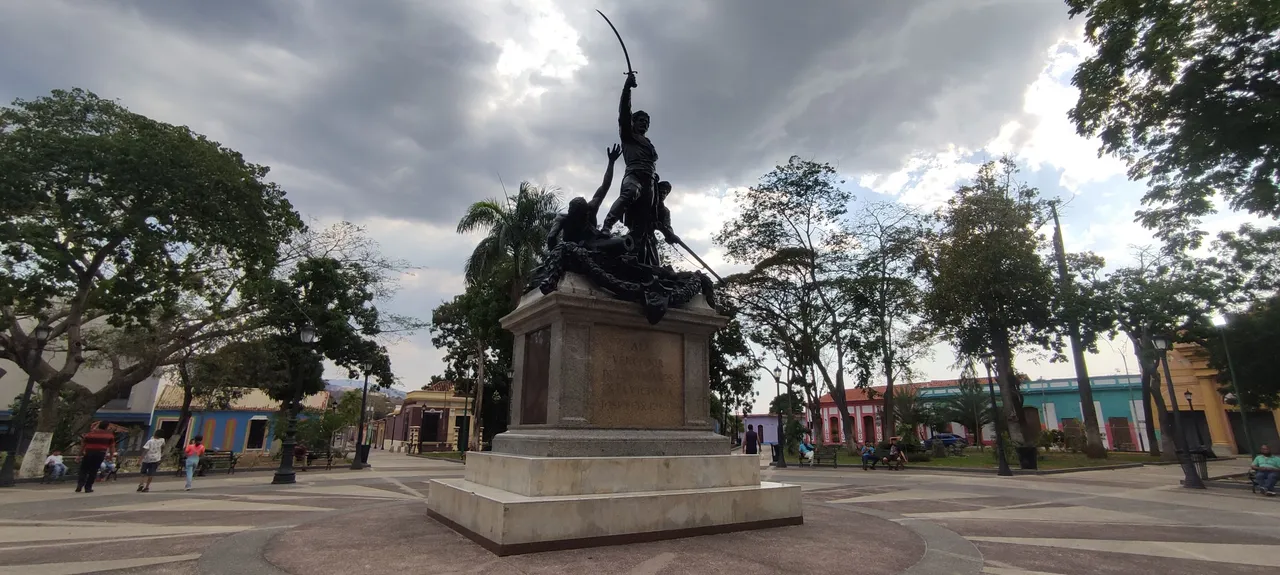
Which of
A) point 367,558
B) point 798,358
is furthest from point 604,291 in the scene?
point 798,358

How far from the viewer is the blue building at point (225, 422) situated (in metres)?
39.4

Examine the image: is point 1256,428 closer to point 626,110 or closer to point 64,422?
point 626,110

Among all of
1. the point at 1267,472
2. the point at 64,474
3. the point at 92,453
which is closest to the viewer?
the point at 92,453

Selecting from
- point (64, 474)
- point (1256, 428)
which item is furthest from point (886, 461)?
point (1256, 428)

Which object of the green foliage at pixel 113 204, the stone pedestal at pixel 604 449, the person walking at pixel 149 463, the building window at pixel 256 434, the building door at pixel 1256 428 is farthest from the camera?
the building window at pixel 256 434

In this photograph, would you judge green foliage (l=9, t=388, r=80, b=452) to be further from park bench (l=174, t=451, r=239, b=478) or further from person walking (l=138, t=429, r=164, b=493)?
person walking (l=138, t=429, r=164, b=493)

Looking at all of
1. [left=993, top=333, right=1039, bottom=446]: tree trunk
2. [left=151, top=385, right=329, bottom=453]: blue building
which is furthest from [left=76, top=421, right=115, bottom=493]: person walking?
[left=993, top=333, right=1039, bottom=446]: tree trunk

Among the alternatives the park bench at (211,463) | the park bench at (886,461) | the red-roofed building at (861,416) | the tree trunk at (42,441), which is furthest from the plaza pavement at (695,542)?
the red-roofed building at (861,416)

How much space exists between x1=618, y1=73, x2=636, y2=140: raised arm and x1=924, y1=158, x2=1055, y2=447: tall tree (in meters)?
21.0

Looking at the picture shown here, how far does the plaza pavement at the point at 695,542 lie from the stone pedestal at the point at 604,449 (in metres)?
0.24

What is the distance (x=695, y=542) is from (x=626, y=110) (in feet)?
17.4

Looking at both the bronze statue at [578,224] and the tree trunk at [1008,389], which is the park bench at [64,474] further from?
the tree trunk at [1008,389]

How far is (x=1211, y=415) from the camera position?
115 ft

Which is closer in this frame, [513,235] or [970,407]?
[513,235]
